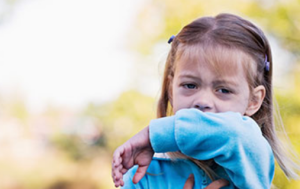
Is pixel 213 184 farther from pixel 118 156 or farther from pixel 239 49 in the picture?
pixel 239 49

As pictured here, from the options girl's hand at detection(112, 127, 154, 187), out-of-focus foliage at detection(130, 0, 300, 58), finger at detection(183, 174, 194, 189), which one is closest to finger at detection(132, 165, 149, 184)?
girl's hand at detection(112, 127, 154, 187)

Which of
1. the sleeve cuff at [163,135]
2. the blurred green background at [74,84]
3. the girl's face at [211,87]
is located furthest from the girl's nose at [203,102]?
the blurred green background at [74,84]

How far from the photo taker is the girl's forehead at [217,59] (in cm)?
169

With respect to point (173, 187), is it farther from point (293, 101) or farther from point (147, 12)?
point (147, 12)

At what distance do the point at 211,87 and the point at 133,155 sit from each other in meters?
0.42

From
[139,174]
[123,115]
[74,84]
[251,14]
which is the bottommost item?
[139,174]

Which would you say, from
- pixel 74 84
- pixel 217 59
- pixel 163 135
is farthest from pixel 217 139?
pixel 74 84

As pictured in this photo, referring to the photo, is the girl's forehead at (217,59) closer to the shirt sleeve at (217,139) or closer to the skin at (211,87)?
the skin at (211,87)

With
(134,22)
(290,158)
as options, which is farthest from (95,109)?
(290,158)

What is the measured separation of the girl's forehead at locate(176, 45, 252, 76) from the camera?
5.53 ft

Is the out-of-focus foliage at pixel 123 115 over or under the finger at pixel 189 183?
over

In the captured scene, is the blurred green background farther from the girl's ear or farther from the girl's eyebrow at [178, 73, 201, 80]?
the girl's eyebrow at [178, 73, 201, 80]

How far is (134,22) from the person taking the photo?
7.34 m

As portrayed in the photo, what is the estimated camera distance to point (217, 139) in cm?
143
